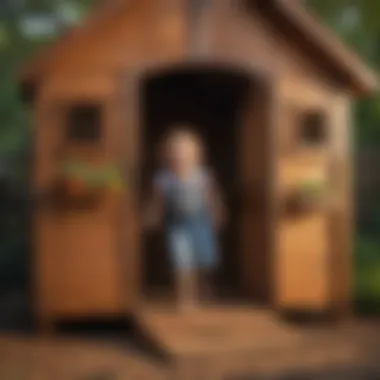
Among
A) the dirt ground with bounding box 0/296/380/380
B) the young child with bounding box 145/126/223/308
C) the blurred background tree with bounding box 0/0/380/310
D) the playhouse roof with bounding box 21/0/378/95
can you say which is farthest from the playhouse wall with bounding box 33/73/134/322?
the blurred background tree with bounding box 0/0/380/310

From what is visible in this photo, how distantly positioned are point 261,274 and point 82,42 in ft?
6.74

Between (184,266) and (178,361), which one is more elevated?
(184,266)

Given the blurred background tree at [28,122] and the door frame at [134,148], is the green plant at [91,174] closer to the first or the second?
the door frame at [134,148]

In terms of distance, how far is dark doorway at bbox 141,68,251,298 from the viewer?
6949mm

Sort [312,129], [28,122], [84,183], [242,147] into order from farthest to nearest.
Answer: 1. [28,122]
2. [312,129]
3. [242,147]
4. [84,183]

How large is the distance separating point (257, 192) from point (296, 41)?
3.66 ft

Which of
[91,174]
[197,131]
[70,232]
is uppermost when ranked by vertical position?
[197,131]

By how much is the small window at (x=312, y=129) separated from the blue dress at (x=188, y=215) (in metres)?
0.85

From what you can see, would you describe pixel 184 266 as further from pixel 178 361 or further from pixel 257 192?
pixel 178 361

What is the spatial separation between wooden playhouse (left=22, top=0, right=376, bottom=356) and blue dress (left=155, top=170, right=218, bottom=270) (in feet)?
0.86

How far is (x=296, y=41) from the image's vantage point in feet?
18.1

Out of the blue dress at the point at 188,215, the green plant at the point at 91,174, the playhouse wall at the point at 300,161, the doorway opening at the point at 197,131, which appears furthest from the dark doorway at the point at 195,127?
the green plant at the point at 91,174

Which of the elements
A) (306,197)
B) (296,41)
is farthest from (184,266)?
(296,41)

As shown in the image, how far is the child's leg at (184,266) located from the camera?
214 inches
